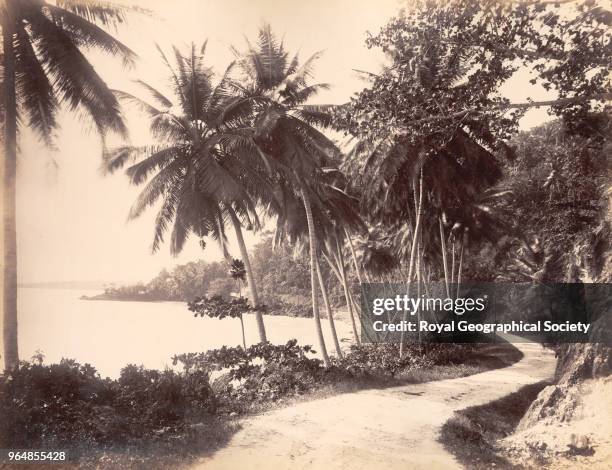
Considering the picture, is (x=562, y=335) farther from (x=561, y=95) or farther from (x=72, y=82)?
(x=72, y=82)

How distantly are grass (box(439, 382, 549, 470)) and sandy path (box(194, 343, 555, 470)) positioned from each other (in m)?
0.18

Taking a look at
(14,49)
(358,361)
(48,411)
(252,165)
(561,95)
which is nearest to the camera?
(48,411)

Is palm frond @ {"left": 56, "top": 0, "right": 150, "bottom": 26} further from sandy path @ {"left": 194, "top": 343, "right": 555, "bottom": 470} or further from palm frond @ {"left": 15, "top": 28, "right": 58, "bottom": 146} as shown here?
sandy path @ {"left": 194, "top": 343, "right": 555, "bottom": 470}

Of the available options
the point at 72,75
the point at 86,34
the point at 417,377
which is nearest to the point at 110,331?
the point at 72,75

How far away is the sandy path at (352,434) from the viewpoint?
17.3 feet

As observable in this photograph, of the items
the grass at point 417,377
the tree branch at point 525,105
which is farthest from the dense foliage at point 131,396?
the tree branch at point 525,105

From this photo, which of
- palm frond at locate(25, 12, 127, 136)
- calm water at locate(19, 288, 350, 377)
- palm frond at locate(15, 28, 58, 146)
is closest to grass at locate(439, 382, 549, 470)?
calm water at locate(19, 288, 350, 377)

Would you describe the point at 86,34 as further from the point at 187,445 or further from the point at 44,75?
the point at 187,445

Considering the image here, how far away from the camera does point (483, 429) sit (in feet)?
22.6

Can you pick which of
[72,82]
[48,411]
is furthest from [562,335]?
[72,82]

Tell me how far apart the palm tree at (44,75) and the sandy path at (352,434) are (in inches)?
145

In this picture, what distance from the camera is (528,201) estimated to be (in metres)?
17.6

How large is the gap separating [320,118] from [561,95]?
19.9 ft

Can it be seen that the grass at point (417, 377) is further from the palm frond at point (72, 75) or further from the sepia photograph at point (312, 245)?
the palm frond at point (72, 75)
